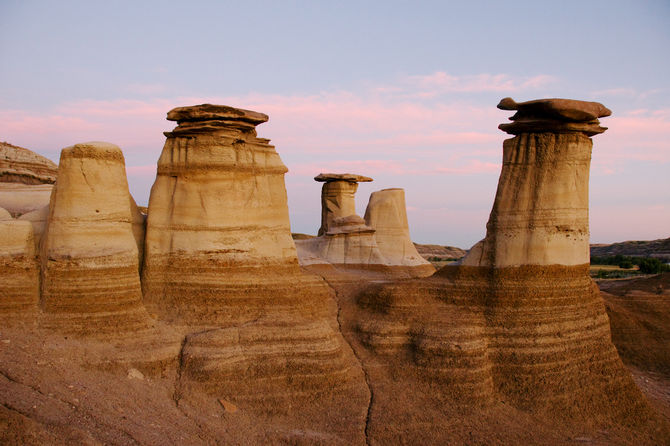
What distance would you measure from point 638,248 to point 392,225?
68.8 m

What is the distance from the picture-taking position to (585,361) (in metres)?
15.2

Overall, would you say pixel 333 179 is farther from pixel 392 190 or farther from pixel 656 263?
pixel 656 263

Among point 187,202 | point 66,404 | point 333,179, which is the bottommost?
point 66,404

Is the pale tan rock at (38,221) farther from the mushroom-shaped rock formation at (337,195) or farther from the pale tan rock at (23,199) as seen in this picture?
the mushroom-shaped rock formation at (337,195)

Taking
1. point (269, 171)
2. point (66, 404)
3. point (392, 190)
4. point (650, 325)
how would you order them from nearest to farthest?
1. point (66, 404)
2. point (269, 171)
3. point (650, 325)
4. point (392, 190)

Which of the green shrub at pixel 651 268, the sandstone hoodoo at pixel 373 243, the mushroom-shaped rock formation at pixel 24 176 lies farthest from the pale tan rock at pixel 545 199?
the green shrub at pixel 651 268

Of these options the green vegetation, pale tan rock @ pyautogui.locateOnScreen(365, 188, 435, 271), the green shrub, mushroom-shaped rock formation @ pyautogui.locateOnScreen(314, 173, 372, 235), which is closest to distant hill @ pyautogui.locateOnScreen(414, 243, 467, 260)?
the green vegetation

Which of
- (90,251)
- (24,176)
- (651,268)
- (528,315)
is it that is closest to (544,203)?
(528,315)

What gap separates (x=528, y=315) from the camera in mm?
15328

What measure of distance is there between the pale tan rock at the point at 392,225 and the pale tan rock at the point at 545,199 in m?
16.1

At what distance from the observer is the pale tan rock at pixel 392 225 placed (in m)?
32.2

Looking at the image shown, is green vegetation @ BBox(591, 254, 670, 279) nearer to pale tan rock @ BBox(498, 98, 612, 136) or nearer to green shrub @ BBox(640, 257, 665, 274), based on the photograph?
green shrub @ BBox(640, 257, 665, 274)

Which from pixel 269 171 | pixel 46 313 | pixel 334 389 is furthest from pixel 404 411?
pixel 46 313

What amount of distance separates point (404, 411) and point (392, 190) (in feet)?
67.1
